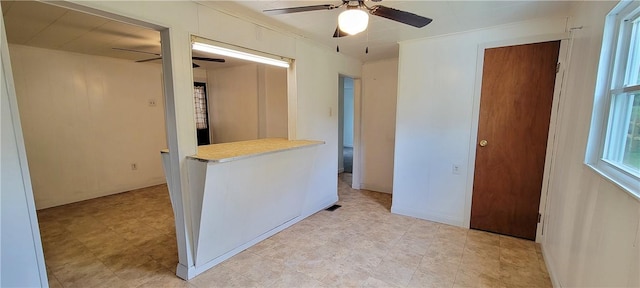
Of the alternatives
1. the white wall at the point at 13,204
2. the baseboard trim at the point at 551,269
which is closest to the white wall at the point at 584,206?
the baseboard trim at the point at 551,269

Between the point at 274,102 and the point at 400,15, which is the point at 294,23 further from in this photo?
the point at 274,102

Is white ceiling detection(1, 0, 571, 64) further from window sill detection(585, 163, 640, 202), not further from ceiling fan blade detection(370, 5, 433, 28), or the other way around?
window sill detection(585, 163, 640, 202)

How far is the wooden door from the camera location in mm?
2594

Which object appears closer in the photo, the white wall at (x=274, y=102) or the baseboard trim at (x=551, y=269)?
the baseboard trim at (x=551, y=269)

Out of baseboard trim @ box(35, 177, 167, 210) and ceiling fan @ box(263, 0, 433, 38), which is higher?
ceiling fan @ box(263, 0, 433, 38)

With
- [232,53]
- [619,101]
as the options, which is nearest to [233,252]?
[232,53]

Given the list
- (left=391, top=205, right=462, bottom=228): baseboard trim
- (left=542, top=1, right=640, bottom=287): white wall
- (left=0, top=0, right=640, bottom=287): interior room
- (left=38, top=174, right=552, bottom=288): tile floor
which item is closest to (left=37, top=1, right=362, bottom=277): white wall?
(left=0, top=0, right=640, bottom=287): interior room

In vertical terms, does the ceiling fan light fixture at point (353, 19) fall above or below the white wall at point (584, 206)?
above

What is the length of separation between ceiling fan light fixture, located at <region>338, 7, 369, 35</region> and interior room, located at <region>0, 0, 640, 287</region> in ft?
0.24

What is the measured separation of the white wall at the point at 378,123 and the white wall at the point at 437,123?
98 centimetres

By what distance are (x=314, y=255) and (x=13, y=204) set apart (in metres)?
2.01

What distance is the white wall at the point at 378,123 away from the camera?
14.0ft

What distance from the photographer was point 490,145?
2.88 metres

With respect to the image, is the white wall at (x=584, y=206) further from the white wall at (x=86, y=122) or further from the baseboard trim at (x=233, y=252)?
the white wall at (x=86, y=122)
